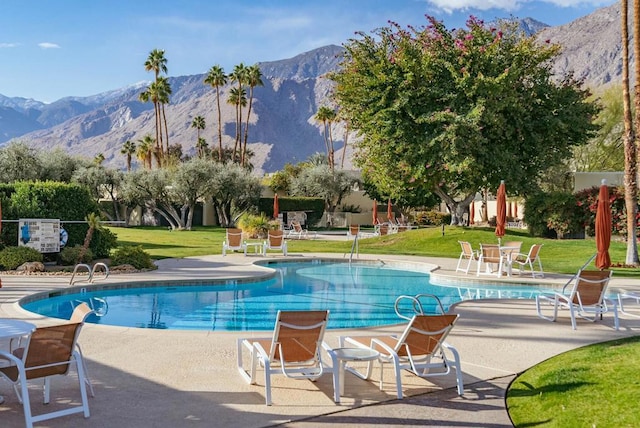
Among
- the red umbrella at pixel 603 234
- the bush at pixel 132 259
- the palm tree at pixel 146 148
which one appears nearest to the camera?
the red umbrella at pixel 603 234

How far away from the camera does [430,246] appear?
25125mm

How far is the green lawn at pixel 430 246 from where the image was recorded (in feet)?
66.3

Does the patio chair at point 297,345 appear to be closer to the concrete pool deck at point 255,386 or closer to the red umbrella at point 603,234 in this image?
the concrete pool deck at point 255,386

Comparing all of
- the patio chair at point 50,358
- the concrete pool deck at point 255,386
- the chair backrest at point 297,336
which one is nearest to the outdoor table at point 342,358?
the concrete pool deck at point 255,386

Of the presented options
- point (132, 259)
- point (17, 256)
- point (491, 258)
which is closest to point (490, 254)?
point (491, 258)

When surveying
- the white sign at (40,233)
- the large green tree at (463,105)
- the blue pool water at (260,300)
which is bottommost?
the blue pool water at (260,300)

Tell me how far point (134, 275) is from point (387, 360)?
10.3 m

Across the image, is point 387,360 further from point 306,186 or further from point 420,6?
point 420,6

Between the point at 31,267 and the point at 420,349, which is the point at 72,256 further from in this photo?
the point at 420,349

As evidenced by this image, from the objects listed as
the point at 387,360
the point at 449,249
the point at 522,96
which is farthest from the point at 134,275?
the point at 522,96

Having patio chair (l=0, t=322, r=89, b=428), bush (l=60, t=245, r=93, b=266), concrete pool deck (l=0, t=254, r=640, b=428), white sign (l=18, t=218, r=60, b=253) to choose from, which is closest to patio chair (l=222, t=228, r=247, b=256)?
bush (l=60, t=245, r=93, b=266)

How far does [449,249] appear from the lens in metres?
24.2

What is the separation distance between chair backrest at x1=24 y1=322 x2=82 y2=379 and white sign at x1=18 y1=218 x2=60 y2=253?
39.0ft

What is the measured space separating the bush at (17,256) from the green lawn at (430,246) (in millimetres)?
4496
